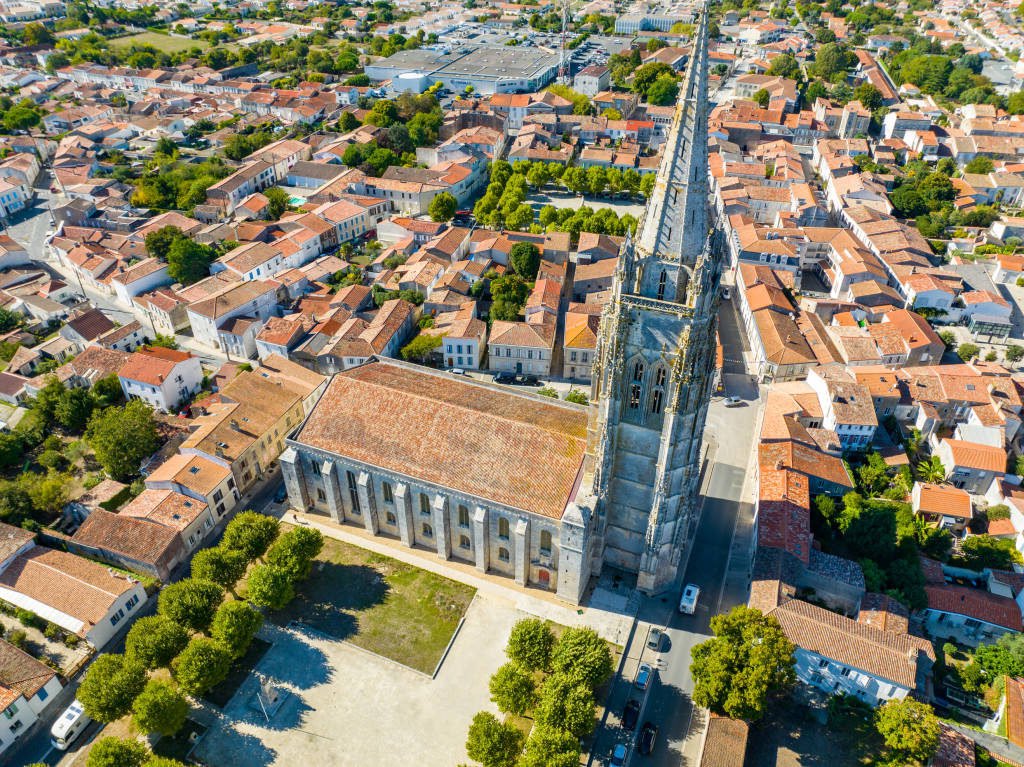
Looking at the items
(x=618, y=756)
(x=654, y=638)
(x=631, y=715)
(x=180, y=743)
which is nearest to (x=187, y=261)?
(x=180, y=743)

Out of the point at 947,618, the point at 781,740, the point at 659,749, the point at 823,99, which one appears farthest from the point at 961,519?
the point at 823,99

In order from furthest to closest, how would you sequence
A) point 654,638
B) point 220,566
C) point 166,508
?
point 166,508 < point 220,566 < point 654,638

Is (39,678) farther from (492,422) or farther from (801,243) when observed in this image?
(801,243)

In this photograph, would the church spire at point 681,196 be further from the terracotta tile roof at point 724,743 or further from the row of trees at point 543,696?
the terracotta tile roof at point 724,743

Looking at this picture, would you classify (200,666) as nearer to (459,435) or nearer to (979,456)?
(459,435)

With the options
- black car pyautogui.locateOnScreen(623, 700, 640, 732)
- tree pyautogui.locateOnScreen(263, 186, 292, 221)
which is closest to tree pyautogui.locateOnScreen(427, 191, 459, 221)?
tree pyautogui.locateOnScreen(263, 186, 292, 221)

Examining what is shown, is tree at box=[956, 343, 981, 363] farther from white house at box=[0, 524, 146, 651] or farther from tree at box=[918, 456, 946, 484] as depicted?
white house at box=[0, 524, 146, 651]
